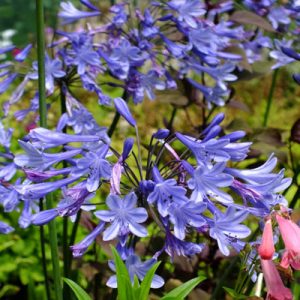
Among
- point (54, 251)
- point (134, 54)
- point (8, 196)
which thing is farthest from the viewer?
point (134, 54)

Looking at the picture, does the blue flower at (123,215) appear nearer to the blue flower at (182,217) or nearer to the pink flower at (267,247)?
the blue flower at (182,217)

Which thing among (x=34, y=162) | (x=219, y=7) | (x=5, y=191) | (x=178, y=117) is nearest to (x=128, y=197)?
(x=34, y=162)

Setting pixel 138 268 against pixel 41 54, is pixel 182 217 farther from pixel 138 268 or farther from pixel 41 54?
pixel 41 54

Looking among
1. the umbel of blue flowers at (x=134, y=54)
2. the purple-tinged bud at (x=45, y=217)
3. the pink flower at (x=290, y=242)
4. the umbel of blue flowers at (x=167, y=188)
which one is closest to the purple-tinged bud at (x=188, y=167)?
the umbel of blue flowers at (x=167, y=188)

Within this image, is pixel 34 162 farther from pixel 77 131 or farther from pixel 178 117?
pixel 178 117

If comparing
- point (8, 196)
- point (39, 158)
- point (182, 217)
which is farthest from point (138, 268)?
point (8, 196)

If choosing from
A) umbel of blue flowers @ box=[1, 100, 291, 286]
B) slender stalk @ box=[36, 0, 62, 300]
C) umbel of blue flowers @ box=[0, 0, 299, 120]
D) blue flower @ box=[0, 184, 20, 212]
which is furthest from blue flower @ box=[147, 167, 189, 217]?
umbel of blue flowers @ box=[0, 0, 299, 120]
